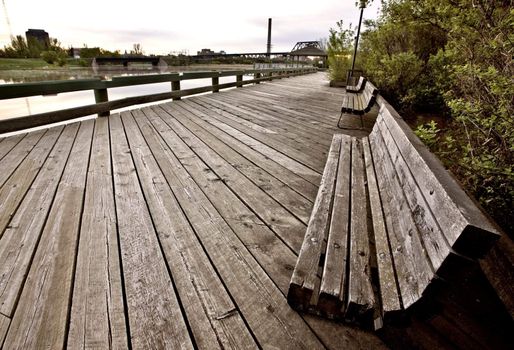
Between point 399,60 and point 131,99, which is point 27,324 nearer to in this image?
point 131,99

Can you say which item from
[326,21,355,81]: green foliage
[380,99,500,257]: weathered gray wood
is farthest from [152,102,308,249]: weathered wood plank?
[326,21,355,81]: green foliage

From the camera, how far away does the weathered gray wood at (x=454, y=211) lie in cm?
69

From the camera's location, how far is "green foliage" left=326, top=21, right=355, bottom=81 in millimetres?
11163

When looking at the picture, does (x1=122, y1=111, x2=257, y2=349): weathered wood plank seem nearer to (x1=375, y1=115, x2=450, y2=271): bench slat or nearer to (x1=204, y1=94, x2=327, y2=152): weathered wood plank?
(x1=375, y1=115, x2=450, y2=271): bench slat

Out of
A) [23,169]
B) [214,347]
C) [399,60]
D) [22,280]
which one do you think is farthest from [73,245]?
[399,60]

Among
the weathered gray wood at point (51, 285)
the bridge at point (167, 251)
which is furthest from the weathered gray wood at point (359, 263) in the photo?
the weathered gray wood at point (51, 285)

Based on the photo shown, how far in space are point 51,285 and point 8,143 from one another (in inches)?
125

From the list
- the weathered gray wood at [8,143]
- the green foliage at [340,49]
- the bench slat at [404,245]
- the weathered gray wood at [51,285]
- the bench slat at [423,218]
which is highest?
the green foliage at [340,49]

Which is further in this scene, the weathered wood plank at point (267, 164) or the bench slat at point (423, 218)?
the weathered wood plank at point (267, 164)

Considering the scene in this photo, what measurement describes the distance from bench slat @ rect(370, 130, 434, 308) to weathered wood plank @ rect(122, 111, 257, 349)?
66 centimetres

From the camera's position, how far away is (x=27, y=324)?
1132 millimetres

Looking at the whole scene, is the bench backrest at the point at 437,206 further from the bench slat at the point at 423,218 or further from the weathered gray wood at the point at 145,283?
the weathered gray wood at the point at 145,283

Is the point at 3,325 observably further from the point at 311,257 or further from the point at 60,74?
the point at 60,74

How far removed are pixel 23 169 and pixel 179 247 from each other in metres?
2.25
